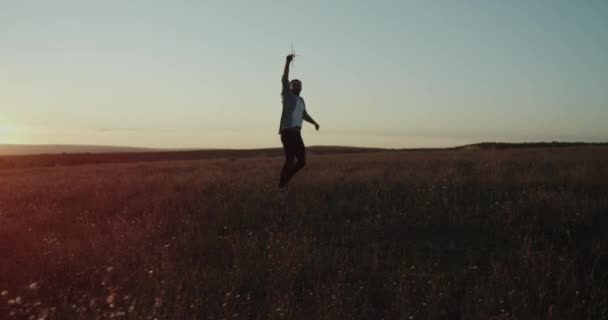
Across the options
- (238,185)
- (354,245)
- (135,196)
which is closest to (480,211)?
(354,245)

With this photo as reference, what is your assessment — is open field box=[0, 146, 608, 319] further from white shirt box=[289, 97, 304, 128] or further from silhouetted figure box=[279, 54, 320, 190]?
white shirt box=[289, 97, 304, 128]

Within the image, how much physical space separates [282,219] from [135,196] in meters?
3.90

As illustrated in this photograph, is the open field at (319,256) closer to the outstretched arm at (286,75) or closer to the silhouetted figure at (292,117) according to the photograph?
the silhouetted figure at (292,117)

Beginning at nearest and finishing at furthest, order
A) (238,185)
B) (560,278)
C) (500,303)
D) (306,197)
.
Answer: (500,303) → (560,278) → (306,197) → (238,185)

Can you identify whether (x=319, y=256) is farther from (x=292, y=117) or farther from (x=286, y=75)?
(x=286, y=75)

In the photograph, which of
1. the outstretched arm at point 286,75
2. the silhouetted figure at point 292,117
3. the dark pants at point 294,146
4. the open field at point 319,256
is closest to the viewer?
the open field at point 319,256

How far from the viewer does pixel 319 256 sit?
16.7 feet

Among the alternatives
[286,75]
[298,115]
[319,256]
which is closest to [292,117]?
[298,115]

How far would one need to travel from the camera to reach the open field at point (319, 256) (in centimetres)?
402

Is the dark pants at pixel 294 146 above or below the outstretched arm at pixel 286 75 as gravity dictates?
below

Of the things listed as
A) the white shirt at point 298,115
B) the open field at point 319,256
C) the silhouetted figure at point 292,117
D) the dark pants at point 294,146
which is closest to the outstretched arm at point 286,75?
the silhouetted figure at point 292,117

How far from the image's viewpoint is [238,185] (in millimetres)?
10562

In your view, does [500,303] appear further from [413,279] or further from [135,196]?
[135,196]

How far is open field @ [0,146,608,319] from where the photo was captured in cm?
402
